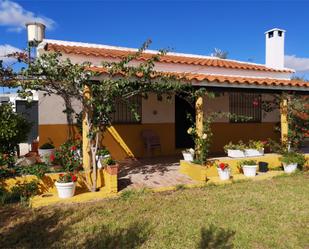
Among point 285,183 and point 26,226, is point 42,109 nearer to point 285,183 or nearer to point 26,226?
point 26,226

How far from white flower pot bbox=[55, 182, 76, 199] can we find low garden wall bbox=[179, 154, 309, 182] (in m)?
3.23

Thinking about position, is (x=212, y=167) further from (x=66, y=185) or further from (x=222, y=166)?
(x=66, y=185)

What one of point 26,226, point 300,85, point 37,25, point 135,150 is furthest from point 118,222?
point 37,25

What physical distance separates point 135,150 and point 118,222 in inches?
221

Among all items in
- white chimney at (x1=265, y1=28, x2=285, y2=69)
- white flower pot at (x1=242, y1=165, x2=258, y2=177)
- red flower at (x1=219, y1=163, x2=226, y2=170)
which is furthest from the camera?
white chimney at (x1=265, y1=28, x2=285, y2=69)

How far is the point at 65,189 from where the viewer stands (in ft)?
20.5

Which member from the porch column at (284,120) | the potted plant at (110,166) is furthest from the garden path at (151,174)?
the porch column at (284,120)

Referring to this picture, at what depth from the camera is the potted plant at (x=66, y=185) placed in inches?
245

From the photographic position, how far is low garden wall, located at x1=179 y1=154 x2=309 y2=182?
7922 mm

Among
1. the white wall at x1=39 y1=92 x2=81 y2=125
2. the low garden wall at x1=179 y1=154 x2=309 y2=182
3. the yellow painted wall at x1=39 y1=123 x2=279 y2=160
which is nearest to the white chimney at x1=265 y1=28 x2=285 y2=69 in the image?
the yellow painted wall at x1=39 y1=123 x2=279 y2=160

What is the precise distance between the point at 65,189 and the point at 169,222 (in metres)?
2.30

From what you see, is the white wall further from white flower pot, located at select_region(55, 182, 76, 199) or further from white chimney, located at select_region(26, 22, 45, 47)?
white flower pot, located at select_region(55, 182, 76, 199)

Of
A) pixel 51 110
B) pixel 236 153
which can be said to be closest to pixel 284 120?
pixel 236 153

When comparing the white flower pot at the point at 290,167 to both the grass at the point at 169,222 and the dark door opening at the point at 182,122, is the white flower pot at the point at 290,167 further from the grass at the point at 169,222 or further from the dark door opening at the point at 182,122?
the dark door opening at the point at 182,122
